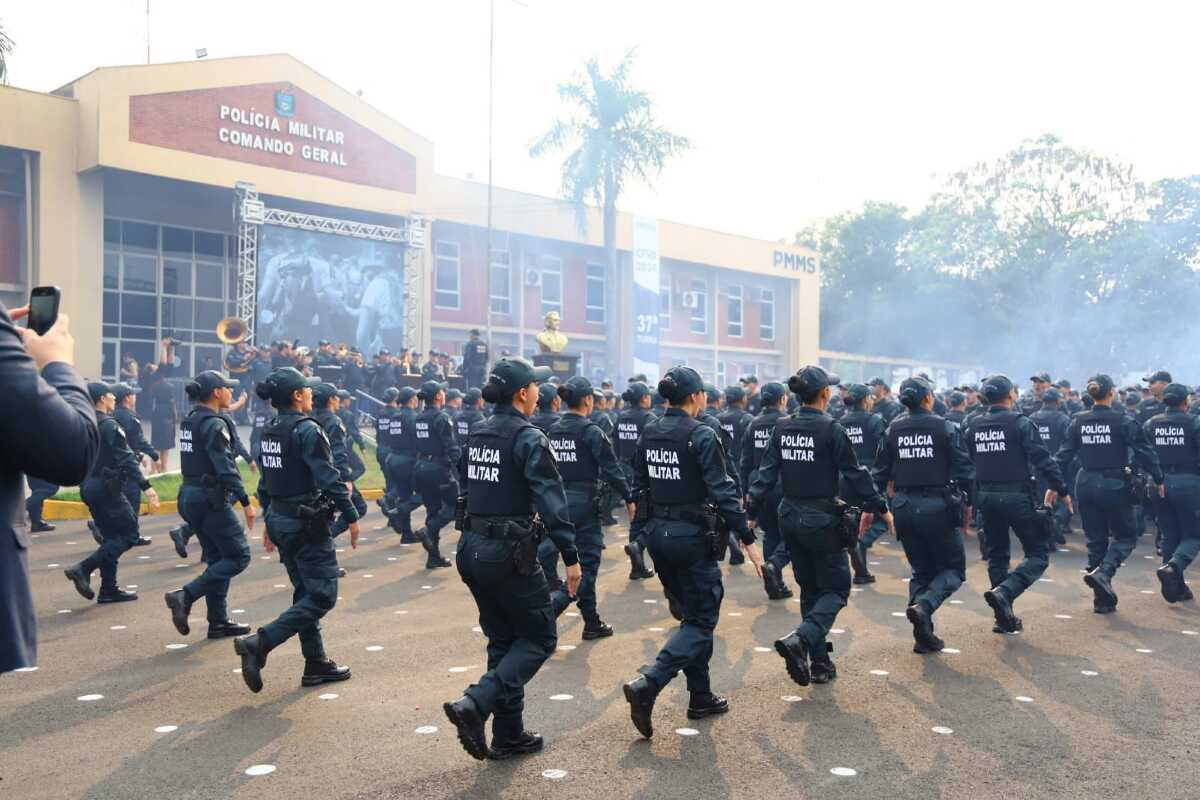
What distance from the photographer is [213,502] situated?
27.4 feet

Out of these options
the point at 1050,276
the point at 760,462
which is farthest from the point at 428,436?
the point at 1050,276

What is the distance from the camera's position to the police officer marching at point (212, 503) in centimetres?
803

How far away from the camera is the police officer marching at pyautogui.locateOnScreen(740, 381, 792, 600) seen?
9734 mm

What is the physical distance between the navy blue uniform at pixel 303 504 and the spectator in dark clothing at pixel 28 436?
435 centimetres

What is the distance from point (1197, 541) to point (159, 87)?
25612mm

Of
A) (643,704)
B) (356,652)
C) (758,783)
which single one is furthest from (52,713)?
(758,783)

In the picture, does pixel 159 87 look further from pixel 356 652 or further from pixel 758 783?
pixel 758 783

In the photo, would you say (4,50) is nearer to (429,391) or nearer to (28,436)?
(429,391)

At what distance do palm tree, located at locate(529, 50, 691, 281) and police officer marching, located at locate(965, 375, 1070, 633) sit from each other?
2712 cm

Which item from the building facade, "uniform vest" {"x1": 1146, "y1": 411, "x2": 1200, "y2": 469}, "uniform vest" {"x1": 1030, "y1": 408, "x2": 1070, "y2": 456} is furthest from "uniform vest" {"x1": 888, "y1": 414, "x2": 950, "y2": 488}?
the building facade

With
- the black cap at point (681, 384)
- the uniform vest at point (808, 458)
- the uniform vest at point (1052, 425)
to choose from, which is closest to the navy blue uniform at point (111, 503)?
the black cap at point (681, 384)

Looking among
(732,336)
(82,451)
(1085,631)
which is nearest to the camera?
(82,451)

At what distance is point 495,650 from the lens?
5.49 m

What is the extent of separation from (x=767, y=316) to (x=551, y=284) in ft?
44.7
